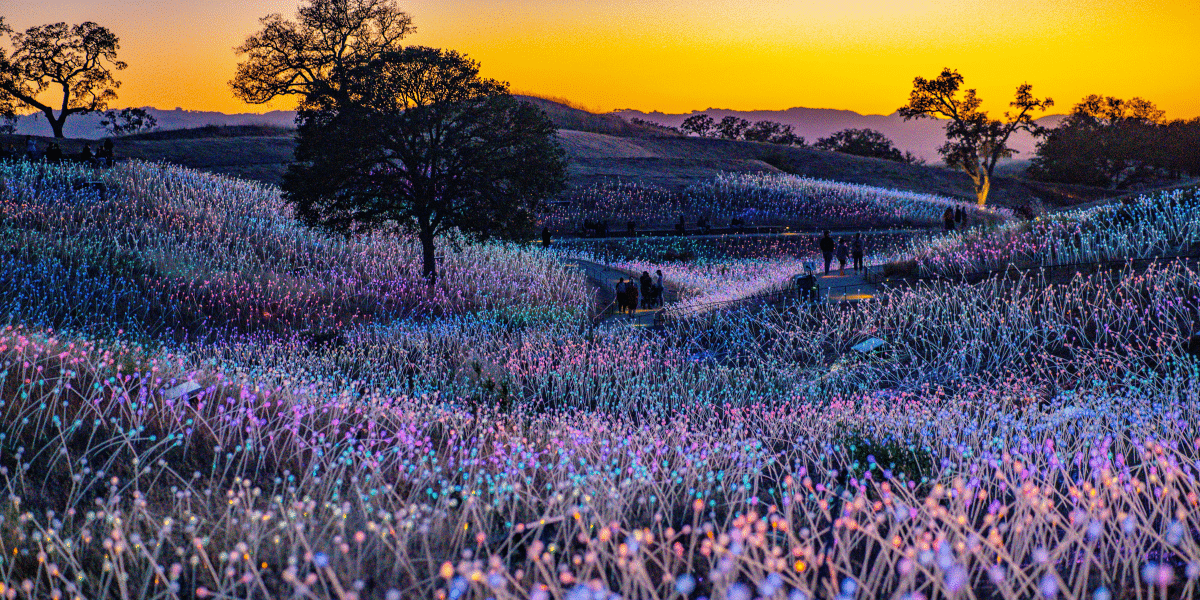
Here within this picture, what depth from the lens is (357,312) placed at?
2080cm

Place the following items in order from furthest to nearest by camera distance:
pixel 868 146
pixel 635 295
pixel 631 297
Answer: pixel 868 146 → pixel 635 295 → pixel 631 297

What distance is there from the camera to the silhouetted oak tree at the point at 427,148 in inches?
857

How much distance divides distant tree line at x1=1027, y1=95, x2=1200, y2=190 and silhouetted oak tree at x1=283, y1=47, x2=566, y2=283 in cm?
6350

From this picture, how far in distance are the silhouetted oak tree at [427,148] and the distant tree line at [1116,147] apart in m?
63.5

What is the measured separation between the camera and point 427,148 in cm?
2217

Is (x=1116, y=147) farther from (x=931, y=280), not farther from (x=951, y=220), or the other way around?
(x=931, y=280)

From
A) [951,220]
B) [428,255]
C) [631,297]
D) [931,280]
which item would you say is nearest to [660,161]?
[951,220]

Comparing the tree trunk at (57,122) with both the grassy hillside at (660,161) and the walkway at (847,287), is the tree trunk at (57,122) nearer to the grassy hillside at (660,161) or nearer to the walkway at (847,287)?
the grassy hillside at (660,161)

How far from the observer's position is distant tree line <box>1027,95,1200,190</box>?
237ft

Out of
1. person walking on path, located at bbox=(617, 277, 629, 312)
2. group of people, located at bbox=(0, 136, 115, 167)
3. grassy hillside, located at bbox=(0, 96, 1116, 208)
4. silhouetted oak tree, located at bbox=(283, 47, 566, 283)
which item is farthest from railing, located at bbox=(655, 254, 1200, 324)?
grassy hillside, located at bbox=(0, 96, 1116, 208)

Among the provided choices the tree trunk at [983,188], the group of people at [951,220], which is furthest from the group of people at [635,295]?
A: the tree trunk at [983,188]

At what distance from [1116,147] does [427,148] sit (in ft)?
239

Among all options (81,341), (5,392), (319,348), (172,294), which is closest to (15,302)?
(172,294)

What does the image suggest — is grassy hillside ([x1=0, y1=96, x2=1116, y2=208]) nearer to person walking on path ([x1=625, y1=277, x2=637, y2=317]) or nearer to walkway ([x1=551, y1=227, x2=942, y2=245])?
walkway ([x1=551, y1=227, x2=942, y2=245])
